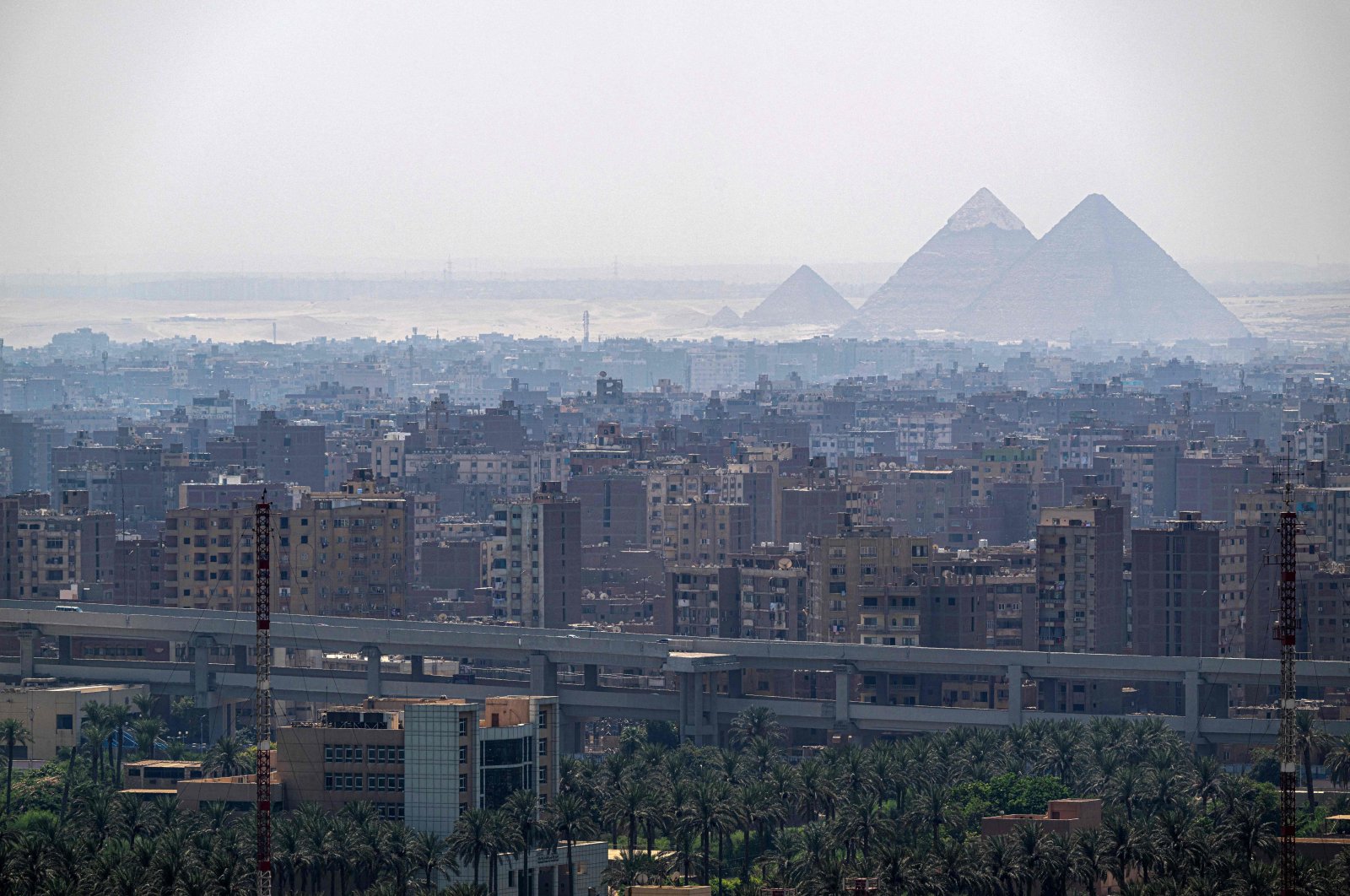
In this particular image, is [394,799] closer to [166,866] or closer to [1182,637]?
[166,866]

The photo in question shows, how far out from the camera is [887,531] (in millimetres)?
118750

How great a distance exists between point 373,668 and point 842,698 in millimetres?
17071

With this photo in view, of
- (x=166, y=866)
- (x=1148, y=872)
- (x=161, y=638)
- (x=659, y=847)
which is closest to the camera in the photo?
(x=166, y=866)

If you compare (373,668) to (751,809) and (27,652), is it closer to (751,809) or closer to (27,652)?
(27,652)

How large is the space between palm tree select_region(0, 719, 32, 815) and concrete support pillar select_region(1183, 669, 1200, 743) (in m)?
34.1

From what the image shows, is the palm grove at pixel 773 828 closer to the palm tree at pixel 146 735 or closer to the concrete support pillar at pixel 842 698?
the palm tree at pixel 146 735

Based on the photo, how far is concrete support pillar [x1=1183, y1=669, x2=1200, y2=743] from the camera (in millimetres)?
99688

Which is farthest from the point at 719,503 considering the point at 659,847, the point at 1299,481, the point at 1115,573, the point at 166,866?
the point at 166,866

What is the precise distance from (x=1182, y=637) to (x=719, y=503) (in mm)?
41920

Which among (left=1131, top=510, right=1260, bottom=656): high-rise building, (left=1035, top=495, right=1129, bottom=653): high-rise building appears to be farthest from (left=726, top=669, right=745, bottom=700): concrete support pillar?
(left=1131, top=510, right=1260, bottom=656): high-rise building

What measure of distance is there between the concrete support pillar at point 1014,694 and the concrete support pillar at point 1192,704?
16.7 feet

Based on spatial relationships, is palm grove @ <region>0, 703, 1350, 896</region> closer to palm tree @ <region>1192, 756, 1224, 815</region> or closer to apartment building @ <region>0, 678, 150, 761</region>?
palm tree @ <region>1192, 756, 1224, 815</region>

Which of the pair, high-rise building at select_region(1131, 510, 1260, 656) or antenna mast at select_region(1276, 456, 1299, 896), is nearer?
antenna mast at select_region(1276, 456, 1299, 896)

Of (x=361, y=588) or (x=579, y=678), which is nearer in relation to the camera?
(x=579, y=678)
